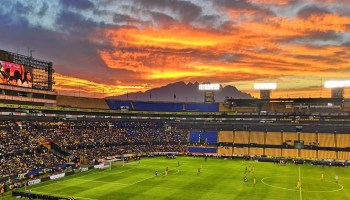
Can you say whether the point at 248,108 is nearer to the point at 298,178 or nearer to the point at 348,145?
the point at 348,145

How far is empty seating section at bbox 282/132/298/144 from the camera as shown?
10629 centimetres

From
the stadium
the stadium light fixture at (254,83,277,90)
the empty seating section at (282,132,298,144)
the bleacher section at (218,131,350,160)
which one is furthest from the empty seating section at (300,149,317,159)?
the stadium light fixture at (254,83,277,90)

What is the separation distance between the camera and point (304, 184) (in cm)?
5884

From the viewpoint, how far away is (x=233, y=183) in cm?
5988

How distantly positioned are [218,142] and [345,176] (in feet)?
166

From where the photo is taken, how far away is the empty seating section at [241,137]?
368 feet

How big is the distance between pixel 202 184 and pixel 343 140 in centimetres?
6285

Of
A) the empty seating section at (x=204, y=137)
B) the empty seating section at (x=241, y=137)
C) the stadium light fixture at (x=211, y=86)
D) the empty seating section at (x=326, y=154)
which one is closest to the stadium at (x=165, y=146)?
the empty seating section at (x=241, y=137)

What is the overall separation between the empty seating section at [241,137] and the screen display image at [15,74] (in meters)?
67.7

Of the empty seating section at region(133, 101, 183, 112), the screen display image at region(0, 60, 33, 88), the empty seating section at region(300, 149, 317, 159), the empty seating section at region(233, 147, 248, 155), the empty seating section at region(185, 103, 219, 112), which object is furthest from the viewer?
the empty seating section at region(133, 101, 183, 112)

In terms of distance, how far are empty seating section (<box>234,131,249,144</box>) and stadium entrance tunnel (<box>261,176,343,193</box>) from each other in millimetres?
45790

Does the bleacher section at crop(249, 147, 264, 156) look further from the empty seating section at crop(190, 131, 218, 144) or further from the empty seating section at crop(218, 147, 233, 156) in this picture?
the empty seating section at crop(190, 131, 218, 144)

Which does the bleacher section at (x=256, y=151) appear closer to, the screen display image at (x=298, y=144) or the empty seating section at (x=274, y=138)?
the empty seating section at (x=274, y=138)

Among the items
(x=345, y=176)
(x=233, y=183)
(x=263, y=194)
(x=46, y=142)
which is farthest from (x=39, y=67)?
(x=345, y=176)
